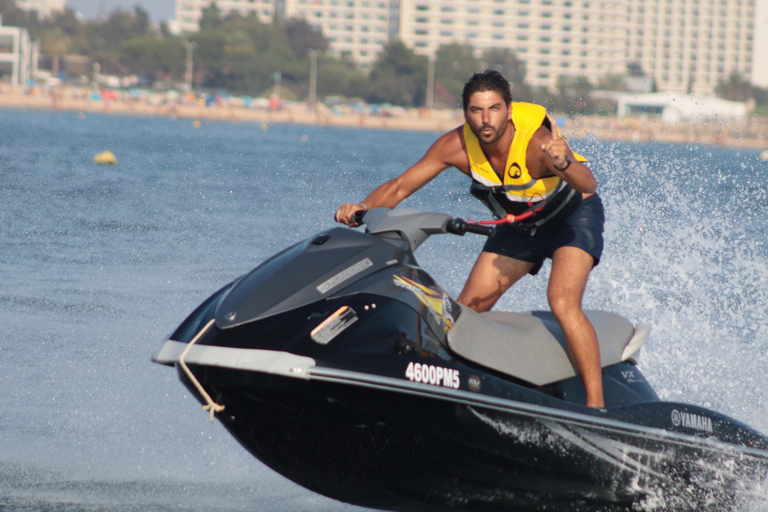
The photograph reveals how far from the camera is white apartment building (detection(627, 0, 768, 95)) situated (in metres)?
154

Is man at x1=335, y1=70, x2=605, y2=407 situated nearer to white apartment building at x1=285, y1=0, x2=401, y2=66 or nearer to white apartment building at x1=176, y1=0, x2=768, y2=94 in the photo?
white apartment building at x1=176, y1=0, x2=768, y2=94

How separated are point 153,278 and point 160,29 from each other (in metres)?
121

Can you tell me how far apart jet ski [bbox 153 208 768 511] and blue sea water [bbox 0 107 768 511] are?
58cm

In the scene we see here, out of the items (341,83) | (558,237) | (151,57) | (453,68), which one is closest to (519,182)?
(558,237)

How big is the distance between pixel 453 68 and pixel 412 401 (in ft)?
364

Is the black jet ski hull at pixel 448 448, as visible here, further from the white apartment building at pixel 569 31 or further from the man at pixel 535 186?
the white apartment building at pixel 569 31

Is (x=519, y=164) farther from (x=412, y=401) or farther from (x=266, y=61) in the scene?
(x=266, y=61)

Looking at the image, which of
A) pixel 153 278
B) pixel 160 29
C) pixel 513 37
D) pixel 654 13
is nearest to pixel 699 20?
pixel 654 13

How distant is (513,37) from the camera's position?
136500mm

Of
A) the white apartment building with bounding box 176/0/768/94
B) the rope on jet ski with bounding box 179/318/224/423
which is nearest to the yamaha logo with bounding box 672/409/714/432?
the rope on jet ski with bounding box 179/318/224/423

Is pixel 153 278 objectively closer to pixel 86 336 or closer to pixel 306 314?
pixel 86 336

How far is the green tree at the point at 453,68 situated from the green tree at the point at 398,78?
2201 millimetres

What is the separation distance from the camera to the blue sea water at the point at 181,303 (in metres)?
3.94

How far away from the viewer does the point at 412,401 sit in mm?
2861
